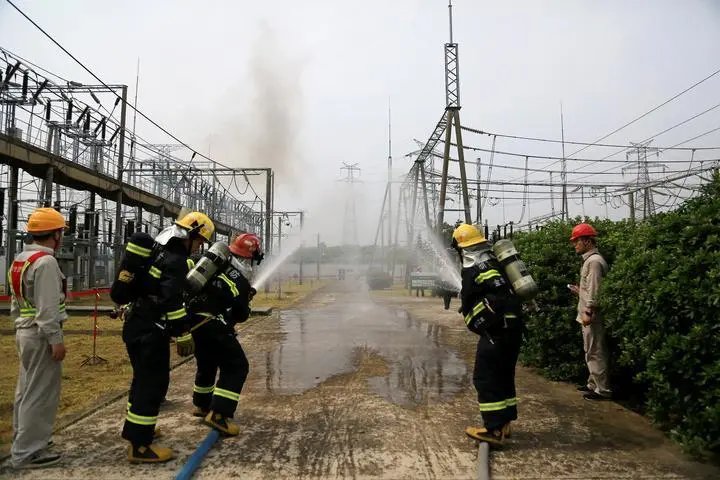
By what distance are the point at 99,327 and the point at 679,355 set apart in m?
12.0

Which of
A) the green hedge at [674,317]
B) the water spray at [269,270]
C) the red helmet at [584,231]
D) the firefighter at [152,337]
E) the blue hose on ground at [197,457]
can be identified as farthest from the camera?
the water spray at [269,270]

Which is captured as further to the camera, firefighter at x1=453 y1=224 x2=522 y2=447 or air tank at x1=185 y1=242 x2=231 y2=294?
air tank at x1=185 y1=242 x2=231 y2=294

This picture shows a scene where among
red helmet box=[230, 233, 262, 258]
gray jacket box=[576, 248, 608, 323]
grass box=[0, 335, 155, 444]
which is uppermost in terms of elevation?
red helmet box=[230, 233, 262, 258]

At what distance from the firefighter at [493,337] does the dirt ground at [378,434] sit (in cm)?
25

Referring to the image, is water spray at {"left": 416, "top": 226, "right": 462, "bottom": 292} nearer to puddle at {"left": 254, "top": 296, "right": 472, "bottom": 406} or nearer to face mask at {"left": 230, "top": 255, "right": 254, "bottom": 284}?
puddle at {"left": 254, "top": 296, "right": 472, "bottom": 406}

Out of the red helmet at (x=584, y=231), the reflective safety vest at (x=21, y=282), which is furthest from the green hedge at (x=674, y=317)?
the reflective safety vest at (x=21, y=282)

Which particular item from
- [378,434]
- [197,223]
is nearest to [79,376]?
[197,223]

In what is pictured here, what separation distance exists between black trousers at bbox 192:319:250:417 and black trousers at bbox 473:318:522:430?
2.14 m

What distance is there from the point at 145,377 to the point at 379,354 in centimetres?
508

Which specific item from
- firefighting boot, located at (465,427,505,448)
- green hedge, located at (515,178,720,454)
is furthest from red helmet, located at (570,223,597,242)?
firefighting boot, located at (465,427,505,448)

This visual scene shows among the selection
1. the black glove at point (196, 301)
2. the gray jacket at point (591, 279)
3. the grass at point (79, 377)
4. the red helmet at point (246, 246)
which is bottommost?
the grass at point (79, 377)

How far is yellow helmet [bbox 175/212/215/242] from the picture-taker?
13.9 feet

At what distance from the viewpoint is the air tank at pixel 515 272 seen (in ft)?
13.3

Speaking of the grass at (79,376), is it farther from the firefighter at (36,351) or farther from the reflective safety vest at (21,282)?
the reflective safety vest at (21,282)
